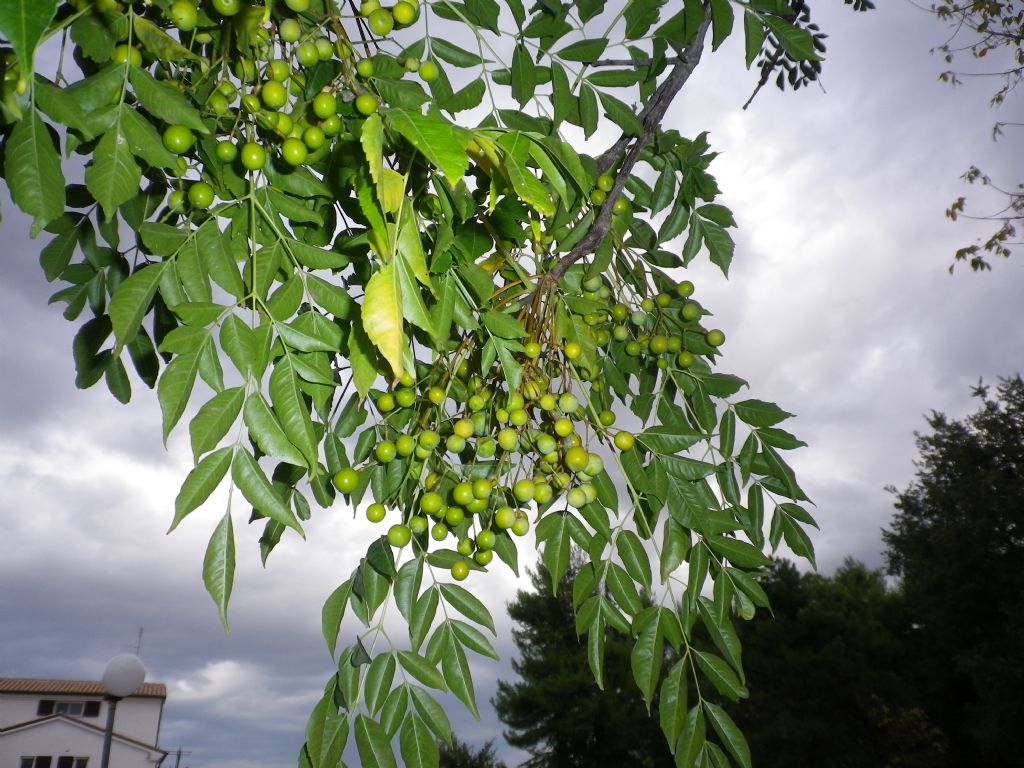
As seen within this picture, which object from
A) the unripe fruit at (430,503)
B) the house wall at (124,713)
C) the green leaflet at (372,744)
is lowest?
the green leaflet at (372,744)

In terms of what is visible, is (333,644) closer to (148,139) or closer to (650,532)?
(650,532)

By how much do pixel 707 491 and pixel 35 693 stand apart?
20.2 m

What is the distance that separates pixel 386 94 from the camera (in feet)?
2.31

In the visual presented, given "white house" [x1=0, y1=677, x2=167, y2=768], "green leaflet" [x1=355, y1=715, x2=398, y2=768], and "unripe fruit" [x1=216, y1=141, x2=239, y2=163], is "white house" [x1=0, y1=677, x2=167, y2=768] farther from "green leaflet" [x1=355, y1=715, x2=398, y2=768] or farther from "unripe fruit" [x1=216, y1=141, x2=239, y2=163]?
"unripe fruit" [x1=216, y1=141, x2=239, y2=163]

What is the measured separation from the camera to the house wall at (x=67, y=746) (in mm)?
14586

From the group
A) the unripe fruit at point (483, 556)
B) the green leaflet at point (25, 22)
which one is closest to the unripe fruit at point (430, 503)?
the unripe fruit at point (483, 556)

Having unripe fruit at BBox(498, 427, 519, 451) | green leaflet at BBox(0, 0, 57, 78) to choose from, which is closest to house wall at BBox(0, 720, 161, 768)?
unripe fruit at BBox(498, 427, 519, 451)

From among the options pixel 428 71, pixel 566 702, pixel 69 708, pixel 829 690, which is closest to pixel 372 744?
pixel 428 71

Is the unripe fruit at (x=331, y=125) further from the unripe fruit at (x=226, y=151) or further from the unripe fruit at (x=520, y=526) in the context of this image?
the unripe fruit at (x=520, y=526)

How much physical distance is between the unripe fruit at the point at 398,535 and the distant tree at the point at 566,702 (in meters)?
12.8

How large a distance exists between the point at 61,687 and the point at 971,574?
18891mm

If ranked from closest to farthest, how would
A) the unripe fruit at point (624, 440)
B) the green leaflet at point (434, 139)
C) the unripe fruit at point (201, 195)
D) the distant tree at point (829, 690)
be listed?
the green leaflet at point (434, 139) → the unripe fruit at point (201, 195) → the unripe fruit at point (624, 440) → the distant tree at point (829, 690)

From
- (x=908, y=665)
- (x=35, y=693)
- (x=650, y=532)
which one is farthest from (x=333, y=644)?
(x=35, y=693)

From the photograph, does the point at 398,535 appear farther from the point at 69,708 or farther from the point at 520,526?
the point at 69,708
